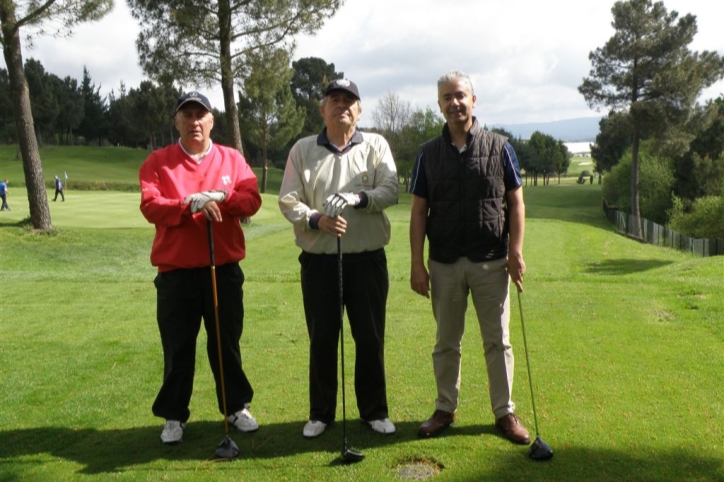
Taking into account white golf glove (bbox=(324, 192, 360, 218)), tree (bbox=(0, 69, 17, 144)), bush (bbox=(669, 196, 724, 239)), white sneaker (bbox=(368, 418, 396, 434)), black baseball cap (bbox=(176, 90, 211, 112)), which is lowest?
bush (bbox=(669, 196, 724, 239))

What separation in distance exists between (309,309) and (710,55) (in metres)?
41.9

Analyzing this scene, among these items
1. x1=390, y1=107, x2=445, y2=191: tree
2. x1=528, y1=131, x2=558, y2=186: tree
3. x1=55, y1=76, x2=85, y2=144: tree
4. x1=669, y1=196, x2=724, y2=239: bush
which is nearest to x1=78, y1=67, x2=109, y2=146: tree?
x1=55, y1=76, x2=85, y2=144: tree

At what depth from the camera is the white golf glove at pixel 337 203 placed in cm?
394

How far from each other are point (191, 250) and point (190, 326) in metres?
0.53

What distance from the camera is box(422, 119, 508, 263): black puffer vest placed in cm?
414

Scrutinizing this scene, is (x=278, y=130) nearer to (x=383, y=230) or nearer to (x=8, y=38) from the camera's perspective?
(x=8, y=38)

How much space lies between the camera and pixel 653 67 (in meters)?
40.1

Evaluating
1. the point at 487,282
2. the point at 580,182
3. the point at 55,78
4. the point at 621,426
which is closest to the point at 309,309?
the point at 487,282

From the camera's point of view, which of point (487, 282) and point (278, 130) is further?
point (278, 130)

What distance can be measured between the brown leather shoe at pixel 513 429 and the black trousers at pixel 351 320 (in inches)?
29.1

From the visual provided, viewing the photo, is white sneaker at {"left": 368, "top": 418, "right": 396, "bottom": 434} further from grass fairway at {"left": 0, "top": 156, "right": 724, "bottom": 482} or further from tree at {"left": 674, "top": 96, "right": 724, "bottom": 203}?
tree at {"left": 674, "top": 96, "right": 724, "bottom": 203}

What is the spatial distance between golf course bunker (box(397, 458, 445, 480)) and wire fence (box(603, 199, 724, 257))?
27.5 m

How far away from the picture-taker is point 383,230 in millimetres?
4340

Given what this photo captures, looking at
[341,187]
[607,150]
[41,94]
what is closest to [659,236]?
[341,187]
